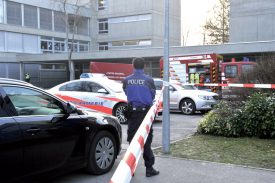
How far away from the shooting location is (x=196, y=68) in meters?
20.5

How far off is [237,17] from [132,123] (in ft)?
114

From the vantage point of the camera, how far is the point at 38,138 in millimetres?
4789

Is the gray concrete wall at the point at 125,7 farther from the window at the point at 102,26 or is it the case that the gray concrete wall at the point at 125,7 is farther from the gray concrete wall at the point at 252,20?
the gray concrete wall at the point at 252,20

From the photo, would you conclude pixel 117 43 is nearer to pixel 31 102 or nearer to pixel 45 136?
pixel 31 102

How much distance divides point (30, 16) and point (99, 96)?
38.0 meters

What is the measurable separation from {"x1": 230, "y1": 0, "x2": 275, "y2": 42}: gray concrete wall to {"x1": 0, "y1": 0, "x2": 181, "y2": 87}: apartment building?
9.07 metres

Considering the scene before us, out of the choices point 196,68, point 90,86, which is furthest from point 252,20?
point 90,86

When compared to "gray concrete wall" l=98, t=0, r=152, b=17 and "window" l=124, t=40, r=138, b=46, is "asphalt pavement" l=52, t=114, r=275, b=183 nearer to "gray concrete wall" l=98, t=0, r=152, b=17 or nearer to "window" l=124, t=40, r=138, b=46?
"gray concrete wall" l=98, t=0, r=152, b=17

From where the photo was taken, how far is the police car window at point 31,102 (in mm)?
4855

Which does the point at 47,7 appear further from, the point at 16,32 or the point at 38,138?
the point at 38,138

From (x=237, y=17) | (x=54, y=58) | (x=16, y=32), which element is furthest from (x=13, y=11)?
(x=237, y=17)

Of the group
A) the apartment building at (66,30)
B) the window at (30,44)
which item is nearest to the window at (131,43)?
the apartment building at (66,30)

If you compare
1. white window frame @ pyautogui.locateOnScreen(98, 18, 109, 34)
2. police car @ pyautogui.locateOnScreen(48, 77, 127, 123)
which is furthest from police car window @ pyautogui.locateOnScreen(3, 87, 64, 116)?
white window frame @ pyautogui.locateOnScreen(98, 18, 109, 34)

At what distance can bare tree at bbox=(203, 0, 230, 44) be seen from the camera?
51438mm
